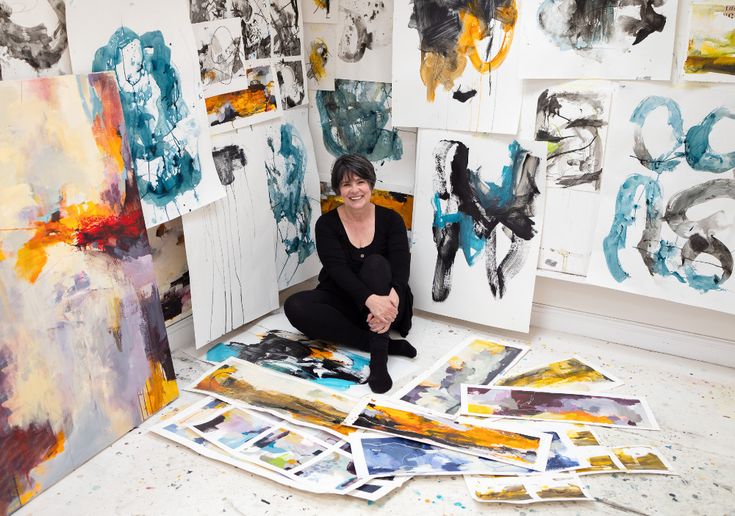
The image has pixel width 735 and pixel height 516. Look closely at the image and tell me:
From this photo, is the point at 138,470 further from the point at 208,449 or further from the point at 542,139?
the point at 542,139

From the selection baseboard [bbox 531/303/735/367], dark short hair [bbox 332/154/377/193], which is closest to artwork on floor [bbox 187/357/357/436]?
dark short hair [bbox 332/154/377/193]

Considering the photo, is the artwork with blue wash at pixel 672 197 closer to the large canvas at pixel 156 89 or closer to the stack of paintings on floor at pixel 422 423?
the stack of paintings on floor at pixel 422 423

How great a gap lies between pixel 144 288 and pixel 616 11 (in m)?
1.76

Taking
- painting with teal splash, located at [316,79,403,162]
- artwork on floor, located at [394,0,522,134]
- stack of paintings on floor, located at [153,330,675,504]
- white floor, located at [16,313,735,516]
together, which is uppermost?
artwork on floor, located at [394,0,522,134]

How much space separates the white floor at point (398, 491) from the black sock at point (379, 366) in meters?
0.47

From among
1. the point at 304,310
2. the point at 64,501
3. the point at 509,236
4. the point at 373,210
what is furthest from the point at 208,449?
the point at 509,236

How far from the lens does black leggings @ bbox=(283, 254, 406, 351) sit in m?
2.57

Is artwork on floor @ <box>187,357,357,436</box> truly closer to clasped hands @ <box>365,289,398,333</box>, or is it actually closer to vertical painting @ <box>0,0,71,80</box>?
clasped hands @ <box>365,289,398,333</box>

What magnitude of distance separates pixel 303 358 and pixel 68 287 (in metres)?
0.91

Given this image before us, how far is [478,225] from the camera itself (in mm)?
2758

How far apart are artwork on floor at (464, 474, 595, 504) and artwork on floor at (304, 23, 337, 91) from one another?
5.82 ft

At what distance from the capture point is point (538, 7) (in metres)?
2.42

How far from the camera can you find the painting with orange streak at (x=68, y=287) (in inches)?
71.8

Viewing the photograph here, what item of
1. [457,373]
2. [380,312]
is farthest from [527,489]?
[380,312]
